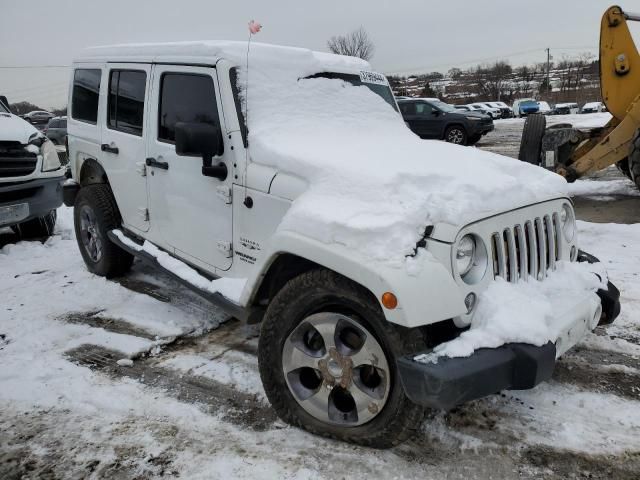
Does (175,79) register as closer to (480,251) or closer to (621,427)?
(480,251)

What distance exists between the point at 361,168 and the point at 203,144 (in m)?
0.98

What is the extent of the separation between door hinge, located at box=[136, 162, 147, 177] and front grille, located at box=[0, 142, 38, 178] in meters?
3.01

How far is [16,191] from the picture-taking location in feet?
21.0

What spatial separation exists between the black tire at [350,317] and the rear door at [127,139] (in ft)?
6.95

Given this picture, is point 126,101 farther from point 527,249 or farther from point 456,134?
point 456,134

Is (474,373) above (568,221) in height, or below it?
below

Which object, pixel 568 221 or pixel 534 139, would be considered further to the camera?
pixel 534 139

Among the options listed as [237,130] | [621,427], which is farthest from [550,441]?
[237,130]

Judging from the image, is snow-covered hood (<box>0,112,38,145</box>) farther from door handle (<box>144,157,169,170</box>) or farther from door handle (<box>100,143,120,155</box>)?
door handle (<box>144,157,169,170</box>)

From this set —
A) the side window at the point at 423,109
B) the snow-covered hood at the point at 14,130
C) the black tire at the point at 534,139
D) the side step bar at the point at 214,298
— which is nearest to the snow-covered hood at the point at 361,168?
the side step bar at the point at 214,298

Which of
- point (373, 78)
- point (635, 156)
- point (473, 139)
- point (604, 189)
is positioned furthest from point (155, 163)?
point (473, 139)

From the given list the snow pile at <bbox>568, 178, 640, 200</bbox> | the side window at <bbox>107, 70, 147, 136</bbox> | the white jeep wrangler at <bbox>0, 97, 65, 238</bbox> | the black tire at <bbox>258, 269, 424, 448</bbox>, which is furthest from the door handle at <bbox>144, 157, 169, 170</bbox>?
the snow pile at <bbox>568, 178, 640, 200</bbox>

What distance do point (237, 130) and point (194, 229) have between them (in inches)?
32.9

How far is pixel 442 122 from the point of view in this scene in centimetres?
1867
